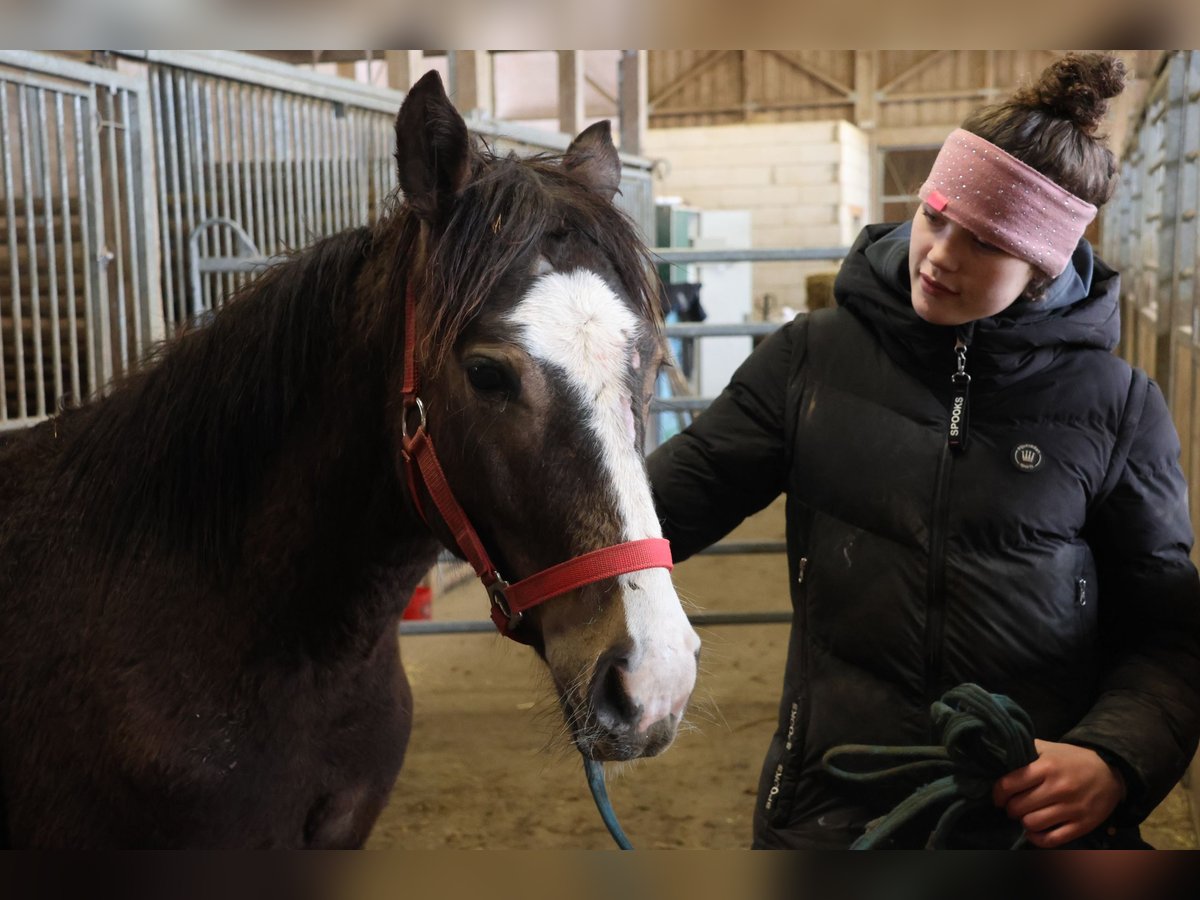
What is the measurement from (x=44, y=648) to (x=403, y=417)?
57 cm

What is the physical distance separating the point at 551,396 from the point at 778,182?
12510 mm

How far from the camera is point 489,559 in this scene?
113 cm

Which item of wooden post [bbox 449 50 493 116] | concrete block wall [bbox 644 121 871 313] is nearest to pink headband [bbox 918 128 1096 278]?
wooden post [bbox 449 50 493 116]

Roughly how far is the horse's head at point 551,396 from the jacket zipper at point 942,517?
0.36 meters

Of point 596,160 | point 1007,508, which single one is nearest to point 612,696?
point 1007,508

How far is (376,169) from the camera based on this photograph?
13.7 feet

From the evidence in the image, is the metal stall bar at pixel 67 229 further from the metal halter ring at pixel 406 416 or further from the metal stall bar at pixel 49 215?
the metal halter ring at pixel 406 416

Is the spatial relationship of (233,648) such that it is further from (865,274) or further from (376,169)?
(376,169)

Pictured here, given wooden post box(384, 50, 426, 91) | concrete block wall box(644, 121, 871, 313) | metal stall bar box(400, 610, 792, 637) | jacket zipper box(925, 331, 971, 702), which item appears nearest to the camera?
jacket zipper box(925, 331, 971, 702)

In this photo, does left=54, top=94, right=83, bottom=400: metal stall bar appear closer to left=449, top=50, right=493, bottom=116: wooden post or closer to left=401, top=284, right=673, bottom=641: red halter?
left=401, top=284, right=673, bottom=641: red halter

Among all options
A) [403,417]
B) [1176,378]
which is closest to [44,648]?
[403,417]

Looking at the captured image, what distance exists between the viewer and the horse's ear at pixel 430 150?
3.73ft

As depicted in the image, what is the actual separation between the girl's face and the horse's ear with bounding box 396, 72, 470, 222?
21.9 inches

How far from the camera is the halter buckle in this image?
111 cm
